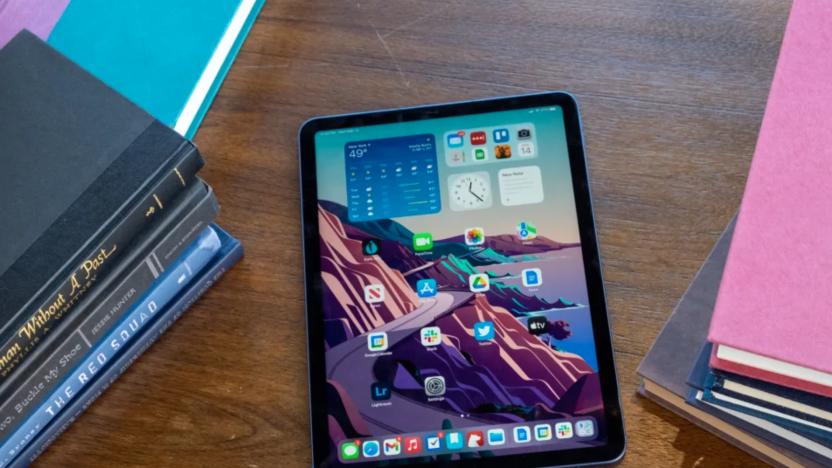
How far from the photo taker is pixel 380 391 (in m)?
0.76

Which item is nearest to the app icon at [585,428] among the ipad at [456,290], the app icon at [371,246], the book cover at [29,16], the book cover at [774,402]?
the ipad at [456,290]

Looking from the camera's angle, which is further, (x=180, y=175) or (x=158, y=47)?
(x=158, y=47)

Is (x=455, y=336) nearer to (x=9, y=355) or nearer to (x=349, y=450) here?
(x=349, y=450)

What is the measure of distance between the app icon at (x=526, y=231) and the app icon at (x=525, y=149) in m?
0.06

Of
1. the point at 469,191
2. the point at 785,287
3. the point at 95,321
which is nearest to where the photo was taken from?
the point at 785,287

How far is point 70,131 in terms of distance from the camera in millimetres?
702

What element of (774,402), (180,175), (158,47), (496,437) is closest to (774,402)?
(774,402)

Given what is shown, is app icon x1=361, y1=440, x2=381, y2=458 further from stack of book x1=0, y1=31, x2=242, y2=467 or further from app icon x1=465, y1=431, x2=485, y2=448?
stack of book x1=0, y1=31, x2=242, y2=467

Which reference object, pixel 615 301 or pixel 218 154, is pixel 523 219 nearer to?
pixel 615 301

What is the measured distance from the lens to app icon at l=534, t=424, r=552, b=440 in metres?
0.74

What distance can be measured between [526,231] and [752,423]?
23 cm

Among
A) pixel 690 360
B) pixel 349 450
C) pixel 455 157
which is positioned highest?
pixel 455 157

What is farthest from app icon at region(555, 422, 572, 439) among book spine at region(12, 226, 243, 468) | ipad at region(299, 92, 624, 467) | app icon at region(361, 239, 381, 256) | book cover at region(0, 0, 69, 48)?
book cover at region(0, 0, 69, 48)

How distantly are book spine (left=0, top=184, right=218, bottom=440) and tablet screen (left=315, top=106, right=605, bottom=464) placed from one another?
0.13 m
